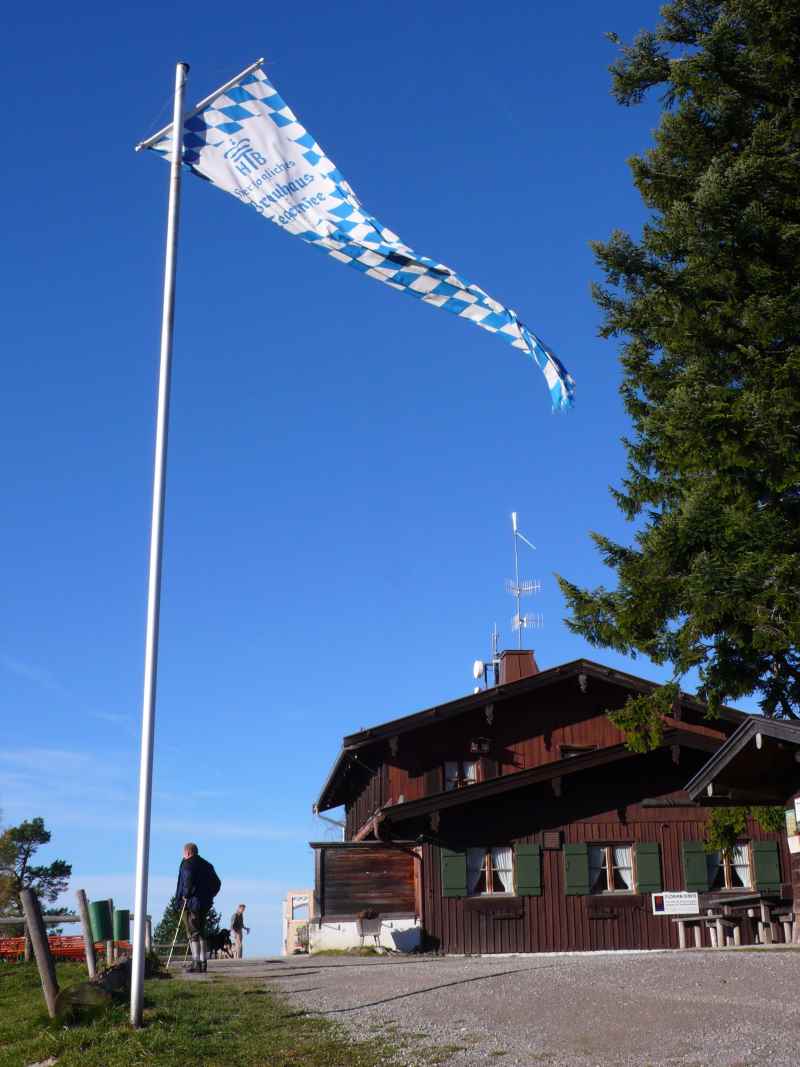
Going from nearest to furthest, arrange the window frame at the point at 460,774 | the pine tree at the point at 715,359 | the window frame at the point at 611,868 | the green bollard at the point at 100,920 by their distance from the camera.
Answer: the green bollard at the point at 100,920 < the pine tree at the point at 715,359 < the window frame at the point at 611,868 < the window frame at the point at 460,774

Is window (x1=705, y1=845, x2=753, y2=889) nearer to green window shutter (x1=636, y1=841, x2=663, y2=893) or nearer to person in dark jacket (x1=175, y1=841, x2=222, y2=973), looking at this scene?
green window shutter (x1=636, y1=841, x2=663, y2=893)

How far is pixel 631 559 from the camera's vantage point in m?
21.7

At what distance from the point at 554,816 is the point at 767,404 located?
12.2m

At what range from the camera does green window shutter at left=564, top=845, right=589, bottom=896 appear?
26844mm

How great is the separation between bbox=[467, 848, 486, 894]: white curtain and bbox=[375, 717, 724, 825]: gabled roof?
111cm

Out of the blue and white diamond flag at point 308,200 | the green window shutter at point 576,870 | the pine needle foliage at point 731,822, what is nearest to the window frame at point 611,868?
the green window shutter at point 576,870

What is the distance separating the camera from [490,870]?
27.0 meters

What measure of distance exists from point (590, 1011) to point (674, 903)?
18102 mm

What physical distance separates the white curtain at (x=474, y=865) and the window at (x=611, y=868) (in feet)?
8.28

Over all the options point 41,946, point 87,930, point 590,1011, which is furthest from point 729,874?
point 41,946

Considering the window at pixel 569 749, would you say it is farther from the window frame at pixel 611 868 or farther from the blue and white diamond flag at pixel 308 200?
the blue and white diamond flag at pixel 308 200

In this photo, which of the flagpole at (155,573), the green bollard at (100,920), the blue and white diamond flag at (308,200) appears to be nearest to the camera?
the flagpole at (155,573)

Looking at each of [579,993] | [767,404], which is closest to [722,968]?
[579,993]

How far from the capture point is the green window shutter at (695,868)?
88.6 ft
